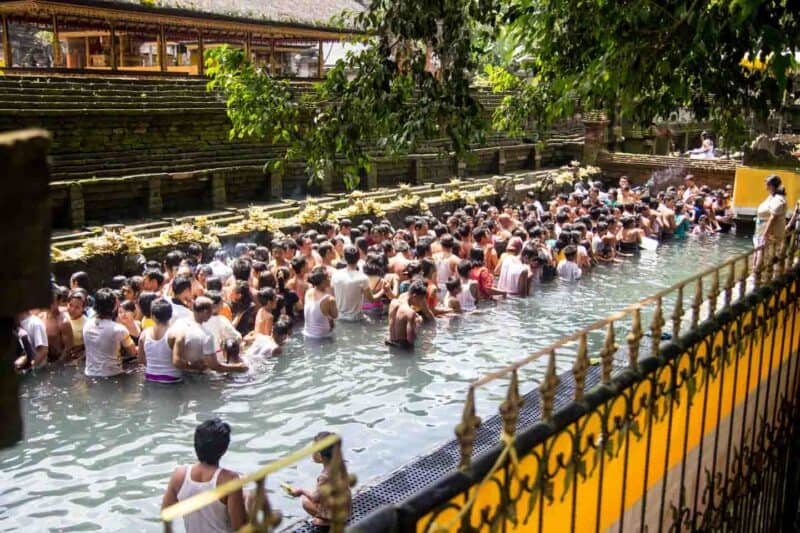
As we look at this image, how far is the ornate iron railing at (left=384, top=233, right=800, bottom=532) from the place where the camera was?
216cm

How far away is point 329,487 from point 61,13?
19776mm

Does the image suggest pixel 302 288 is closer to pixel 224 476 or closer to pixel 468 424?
pixel 224 476

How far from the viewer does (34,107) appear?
15.8 metres

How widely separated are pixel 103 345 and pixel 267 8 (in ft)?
→ 65.5

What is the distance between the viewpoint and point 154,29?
2305 centimetres

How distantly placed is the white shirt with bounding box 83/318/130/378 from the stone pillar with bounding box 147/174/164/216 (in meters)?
8.69

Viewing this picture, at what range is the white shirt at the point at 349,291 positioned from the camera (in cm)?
1081

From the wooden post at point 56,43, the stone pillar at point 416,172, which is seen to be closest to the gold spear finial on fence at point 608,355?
the wooden post at point 56,43

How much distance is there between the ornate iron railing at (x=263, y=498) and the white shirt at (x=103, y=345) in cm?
731

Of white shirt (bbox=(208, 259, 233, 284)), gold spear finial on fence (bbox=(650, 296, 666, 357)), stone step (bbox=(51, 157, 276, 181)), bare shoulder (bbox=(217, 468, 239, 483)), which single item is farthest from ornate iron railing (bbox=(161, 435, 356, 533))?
stone step (bbox=(51, 157, 276, 181))

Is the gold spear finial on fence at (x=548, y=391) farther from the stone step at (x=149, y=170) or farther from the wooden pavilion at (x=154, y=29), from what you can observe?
the stone step at (x=149, y=170)

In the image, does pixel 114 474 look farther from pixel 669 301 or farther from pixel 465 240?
pixel 669 301

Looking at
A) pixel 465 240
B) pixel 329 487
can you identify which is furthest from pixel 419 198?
pixel 329 487

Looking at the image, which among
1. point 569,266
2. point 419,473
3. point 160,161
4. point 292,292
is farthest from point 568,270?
point 160,161
